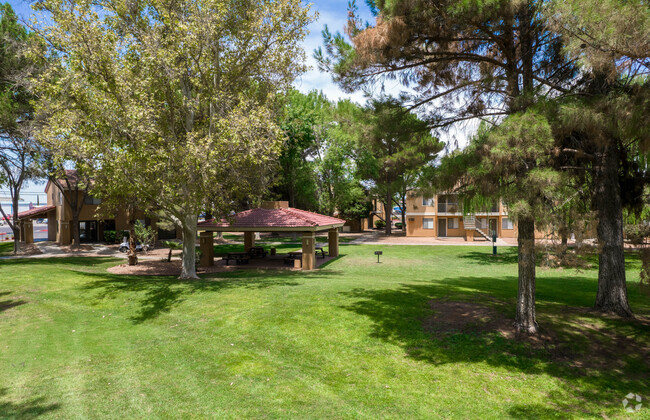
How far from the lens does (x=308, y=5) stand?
53.8ft

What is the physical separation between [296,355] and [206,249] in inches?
632

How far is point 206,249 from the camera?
23.5 metres

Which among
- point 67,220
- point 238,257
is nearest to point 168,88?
point 238,257

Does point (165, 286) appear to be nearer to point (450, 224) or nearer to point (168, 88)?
point (168, 88)

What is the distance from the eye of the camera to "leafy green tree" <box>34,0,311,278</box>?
13836mm

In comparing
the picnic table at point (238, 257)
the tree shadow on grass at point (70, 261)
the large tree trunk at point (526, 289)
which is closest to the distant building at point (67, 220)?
the tree shadow on grass at point (70, 261)

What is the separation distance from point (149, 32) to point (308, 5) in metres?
6.68

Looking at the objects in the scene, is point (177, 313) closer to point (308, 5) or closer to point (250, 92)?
point (250, 92)

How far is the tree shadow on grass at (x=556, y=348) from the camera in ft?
23.6

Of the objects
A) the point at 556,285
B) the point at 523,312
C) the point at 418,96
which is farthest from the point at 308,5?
the point at 556,285

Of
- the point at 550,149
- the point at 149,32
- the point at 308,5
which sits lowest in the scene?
the point at 550,149

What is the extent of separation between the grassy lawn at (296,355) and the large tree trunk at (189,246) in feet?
9.23

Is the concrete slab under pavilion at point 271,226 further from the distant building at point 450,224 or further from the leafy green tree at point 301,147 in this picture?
the distant building at point 450,224

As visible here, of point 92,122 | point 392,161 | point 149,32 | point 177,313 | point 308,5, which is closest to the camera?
point 392,161
